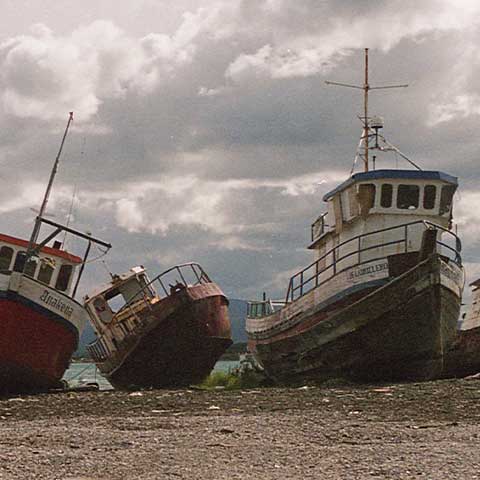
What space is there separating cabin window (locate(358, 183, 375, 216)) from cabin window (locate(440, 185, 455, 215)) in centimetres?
194

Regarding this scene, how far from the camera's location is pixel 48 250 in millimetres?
21609

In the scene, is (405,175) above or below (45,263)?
above

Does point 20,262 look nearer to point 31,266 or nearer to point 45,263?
point 31,266

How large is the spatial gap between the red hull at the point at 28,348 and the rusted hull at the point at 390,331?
6860 mm

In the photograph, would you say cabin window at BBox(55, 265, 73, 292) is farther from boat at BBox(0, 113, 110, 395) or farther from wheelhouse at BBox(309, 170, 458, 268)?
wheelhouse at BBox(309, 170, 458, 268)

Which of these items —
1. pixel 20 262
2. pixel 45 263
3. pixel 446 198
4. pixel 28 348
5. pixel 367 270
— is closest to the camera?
pixel 28 348

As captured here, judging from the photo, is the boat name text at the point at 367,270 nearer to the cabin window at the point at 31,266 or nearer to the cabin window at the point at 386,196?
the cabin window at the point at 386,196

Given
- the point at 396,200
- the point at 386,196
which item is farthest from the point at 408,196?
the point at 386,196

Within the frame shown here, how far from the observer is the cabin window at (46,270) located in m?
21.5

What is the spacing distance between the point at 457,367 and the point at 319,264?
6.14 meters

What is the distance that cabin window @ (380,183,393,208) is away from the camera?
21828 millimetres

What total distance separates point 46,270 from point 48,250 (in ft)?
1.79

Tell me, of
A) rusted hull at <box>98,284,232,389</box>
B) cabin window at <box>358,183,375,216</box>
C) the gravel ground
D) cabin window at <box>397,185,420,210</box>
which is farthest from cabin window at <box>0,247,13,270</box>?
cabin window at <box>397,185,420,210</box>

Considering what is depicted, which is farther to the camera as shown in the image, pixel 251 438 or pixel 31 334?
pixel 31 334
